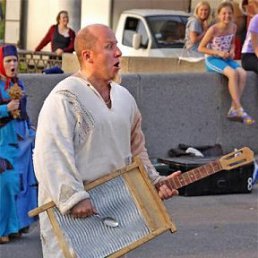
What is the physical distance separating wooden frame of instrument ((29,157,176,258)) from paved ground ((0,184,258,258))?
9.79 feet

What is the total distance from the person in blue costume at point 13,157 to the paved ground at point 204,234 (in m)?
0.17

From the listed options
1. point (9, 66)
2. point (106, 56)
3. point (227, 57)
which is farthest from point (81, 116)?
point (227, 57)

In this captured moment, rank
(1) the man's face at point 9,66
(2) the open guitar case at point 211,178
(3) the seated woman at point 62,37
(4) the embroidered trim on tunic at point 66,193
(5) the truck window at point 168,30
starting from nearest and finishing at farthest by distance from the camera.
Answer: (4) the embroidered trim on tunic at point 66,193 → (1) the man's face at point 9,66 → (2) the open guitar case at point 211,178 → (3) the seated woman at point 62,37 → (5) the truck window at point 168,30

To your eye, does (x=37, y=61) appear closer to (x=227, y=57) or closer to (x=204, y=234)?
(x=227, y=57)

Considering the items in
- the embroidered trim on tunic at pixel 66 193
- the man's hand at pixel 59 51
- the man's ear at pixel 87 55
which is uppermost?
the man's ear at pixel 87 55

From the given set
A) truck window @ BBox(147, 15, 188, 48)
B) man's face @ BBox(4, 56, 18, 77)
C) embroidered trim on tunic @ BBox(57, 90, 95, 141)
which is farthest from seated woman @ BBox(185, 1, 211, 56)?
embroidered trim on tunic @ BBox(57, 90, 95, 141)

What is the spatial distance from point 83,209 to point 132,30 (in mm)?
13989

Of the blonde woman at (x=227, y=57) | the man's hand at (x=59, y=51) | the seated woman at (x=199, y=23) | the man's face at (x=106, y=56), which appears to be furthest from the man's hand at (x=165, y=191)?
the man's hand at (x=59, y=51)

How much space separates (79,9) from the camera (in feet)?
74.1

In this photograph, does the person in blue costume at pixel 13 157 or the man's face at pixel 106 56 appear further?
the person in blue costume at pixel 13 157

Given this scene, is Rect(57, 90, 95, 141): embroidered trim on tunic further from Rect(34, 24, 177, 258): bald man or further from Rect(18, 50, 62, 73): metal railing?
Rect(18, 50, 62, 73): metal railing

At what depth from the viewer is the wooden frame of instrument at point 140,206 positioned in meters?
4.57

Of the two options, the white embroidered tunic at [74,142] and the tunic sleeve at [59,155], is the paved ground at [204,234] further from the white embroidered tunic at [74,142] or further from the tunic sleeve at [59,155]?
the tunic sleeve at [59,155]

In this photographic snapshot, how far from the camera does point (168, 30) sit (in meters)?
18.0
